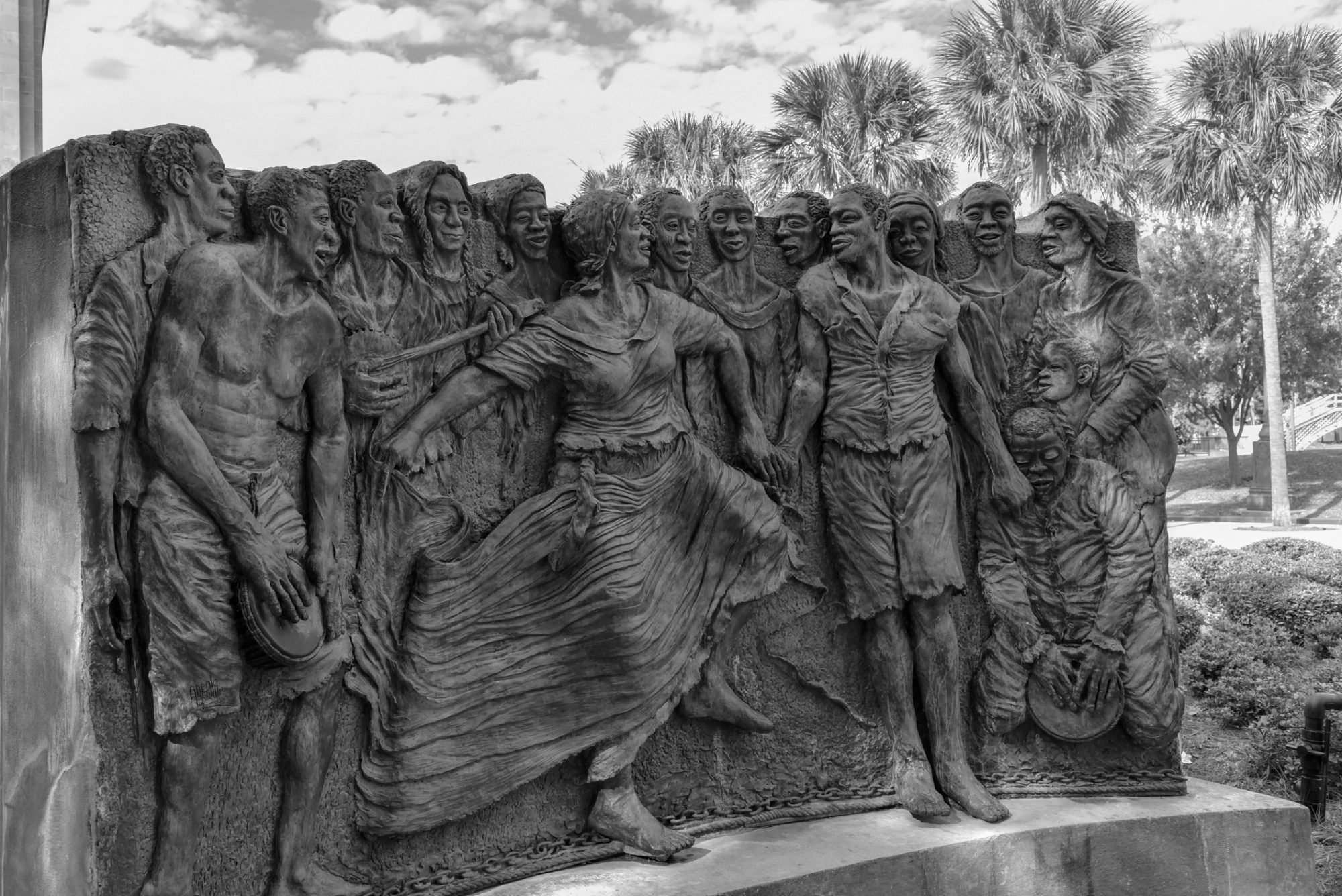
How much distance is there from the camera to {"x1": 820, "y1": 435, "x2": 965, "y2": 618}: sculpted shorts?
5082 millimetres

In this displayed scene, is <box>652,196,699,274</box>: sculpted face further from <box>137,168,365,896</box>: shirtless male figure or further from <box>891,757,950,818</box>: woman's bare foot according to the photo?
<box>891,757,950,818</box>: woman's bare foot

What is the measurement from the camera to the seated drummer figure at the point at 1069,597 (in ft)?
17.6

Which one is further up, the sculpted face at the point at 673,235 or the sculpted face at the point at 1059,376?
the sculpted face at the point at 673,235

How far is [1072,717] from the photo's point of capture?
539 centimetres

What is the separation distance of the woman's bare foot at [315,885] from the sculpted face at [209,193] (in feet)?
7.00

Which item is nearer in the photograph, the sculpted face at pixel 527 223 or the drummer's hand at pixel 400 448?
the drummer's hand at pixel 400 448

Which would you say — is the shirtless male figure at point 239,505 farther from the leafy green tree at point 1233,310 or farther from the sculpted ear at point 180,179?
the leafy green tree at point 1233,310

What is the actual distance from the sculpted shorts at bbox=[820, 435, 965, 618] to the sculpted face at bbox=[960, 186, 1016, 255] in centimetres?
114

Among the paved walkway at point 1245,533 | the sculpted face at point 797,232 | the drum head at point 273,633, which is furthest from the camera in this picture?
the paved walkway at point 1245,533

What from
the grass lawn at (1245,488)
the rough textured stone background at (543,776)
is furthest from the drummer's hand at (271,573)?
the grass lawn at (1245,488)

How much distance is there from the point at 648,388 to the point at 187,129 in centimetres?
190

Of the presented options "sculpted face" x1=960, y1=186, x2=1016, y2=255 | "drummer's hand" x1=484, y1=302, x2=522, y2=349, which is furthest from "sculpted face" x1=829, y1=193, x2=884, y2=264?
"drummer's hand" x1=484, y1=302, x2=522, y2=349

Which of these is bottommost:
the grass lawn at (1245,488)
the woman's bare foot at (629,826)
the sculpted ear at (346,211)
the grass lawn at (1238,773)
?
the grass lawn at (1245,488)

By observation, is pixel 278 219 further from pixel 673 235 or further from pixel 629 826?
pixel 629 826
